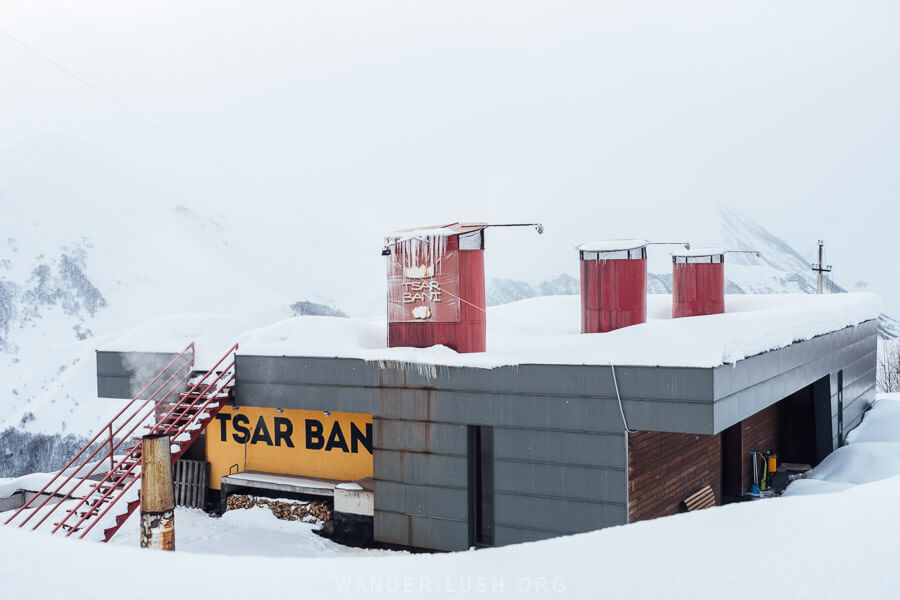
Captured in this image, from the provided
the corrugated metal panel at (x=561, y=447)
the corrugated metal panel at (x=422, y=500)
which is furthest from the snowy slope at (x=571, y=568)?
the corrugated metal panel at (x=422, y=500)

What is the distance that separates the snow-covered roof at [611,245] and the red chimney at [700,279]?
18.5 ft

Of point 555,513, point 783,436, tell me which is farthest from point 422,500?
point 783,436

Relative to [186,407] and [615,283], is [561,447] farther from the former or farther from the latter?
[186,407]

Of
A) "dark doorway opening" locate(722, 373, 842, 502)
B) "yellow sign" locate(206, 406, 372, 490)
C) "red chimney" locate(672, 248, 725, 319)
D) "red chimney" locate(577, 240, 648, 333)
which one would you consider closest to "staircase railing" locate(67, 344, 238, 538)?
"yellow sign" locate(206, 406, 372, 490)

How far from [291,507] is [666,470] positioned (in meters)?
7.82

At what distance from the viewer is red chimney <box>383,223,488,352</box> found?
1491 cm

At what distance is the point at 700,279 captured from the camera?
874 inches

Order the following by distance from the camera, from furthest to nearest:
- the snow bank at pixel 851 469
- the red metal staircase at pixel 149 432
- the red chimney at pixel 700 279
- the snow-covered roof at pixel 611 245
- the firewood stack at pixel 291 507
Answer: the red chimney at pixel 700 279 < the snow bank at pixel 851 469 < the snow-covered roof at pixel 611 245 < the firewood stack at pixel 291 507 < the red metal staircase at pixel 149 432

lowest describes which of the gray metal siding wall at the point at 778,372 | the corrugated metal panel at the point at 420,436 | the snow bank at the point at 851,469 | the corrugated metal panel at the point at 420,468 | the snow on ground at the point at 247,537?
the snow on ground at the point at 247,537

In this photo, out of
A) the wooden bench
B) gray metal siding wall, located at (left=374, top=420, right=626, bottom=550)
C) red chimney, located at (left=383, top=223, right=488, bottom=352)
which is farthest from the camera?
the wooden bench

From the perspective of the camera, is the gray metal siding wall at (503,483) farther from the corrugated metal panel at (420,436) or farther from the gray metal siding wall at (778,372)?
the gray metal siding wall at (778,372)

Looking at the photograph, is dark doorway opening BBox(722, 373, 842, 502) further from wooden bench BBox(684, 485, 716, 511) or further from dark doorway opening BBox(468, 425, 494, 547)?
dark doorway opening BBox(468, 425, 494, 547)

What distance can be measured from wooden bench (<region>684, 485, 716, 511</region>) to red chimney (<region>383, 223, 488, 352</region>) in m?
5.63

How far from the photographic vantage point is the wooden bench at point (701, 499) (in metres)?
15.9
